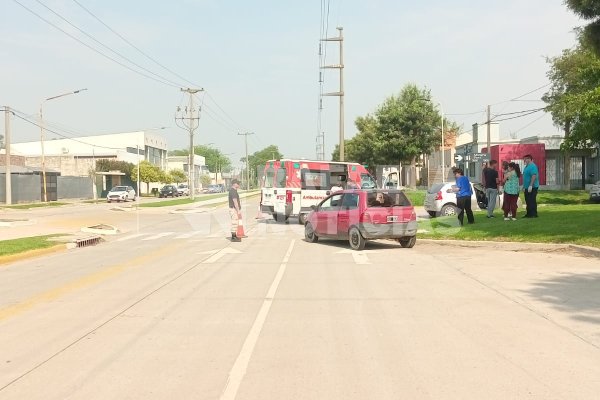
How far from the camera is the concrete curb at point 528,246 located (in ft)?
41.3

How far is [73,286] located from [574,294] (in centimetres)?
816

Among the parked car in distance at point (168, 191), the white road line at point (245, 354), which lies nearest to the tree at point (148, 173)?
the parked car in distance at point (168, 191)

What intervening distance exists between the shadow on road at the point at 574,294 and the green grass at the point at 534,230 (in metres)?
3.28

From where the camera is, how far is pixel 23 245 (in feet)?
54.0

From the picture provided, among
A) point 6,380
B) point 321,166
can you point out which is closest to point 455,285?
point 6,380

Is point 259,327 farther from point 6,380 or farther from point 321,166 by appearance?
point 321,166

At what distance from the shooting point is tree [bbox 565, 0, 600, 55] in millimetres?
14234

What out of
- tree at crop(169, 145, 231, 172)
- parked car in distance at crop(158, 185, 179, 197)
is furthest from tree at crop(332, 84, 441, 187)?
tree at crop(169, 145, 231, 172)

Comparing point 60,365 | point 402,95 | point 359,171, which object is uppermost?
point 402,95

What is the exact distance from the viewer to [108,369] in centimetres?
546

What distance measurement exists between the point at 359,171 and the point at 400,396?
21047mm

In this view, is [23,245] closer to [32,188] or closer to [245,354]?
[245,354]

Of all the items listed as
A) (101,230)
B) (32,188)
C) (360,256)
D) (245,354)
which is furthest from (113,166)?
(245,354)

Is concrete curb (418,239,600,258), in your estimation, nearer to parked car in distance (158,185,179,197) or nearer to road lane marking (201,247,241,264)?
road lane marking (201,247,241,264)
